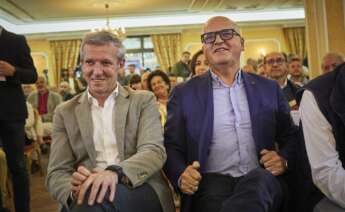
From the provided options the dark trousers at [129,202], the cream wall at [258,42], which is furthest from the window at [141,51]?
the dark trousers at [129,202]

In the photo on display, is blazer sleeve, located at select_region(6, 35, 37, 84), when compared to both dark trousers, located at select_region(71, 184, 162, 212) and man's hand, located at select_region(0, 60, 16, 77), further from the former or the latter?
dark trousers, located at select_region(71, 184, 162, 212)

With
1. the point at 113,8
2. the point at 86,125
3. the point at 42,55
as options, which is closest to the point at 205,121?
the point at 86,125

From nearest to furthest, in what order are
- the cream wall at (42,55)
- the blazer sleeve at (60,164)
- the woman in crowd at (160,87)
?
the blazer sleeve at (60,164), the woman in crowd at (160,87), the cream wall at (42,55)

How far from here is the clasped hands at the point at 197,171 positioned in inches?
66.6

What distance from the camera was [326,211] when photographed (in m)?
1.40

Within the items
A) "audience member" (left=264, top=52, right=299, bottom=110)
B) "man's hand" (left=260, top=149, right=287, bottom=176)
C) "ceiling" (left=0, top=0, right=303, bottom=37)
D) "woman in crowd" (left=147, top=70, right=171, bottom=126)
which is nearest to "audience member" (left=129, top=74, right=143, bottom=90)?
"woman in crowd" (left=147, top=70, right=171, bottom=126)

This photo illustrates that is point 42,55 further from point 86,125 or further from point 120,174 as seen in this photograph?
point 120,174

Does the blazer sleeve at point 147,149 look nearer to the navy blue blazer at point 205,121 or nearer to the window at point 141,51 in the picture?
the navy blue blazer at point 205,121

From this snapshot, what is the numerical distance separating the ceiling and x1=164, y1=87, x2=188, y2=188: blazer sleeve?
768cm

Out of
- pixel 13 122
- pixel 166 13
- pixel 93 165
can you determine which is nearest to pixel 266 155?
pixel 93 165

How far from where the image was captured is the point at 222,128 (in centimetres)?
187

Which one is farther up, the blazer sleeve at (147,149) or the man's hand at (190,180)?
the blazer sleeve at (147,149)

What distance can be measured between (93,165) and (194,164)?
0.42m

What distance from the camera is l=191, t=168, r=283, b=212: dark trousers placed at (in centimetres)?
141
